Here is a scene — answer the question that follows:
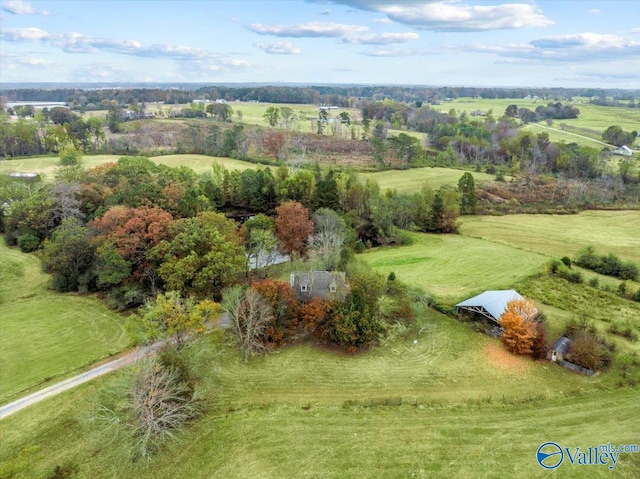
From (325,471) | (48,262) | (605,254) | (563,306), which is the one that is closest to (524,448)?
(325,471)

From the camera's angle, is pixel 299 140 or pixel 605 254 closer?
pixel 605 254

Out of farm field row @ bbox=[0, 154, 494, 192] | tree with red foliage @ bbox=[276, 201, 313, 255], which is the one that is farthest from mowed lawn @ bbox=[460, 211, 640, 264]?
tree with red foliage @ bbox=[276, 201, 313, 255]

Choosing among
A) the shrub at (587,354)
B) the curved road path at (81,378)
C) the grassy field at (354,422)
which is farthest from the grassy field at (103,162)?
the shrub at (587,354)

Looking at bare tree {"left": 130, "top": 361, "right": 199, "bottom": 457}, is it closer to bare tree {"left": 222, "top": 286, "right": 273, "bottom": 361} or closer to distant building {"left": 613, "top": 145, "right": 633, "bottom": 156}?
bare tree {"left": 222, "top": 286, "right": 273, "bottom": 361}

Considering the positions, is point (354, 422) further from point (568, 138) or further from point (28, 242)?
point (568, 138)

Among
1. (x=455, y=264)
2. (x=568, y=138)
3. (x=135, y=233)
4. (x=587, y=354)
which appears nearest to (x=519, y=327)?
(x=587, y=354)

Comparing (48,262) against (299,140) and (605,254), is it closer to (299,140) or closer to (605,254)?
(605,254)

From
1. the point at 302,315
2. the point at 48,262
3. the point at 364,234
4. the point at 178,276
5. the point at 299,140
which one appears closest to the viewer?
the point at 302,315
